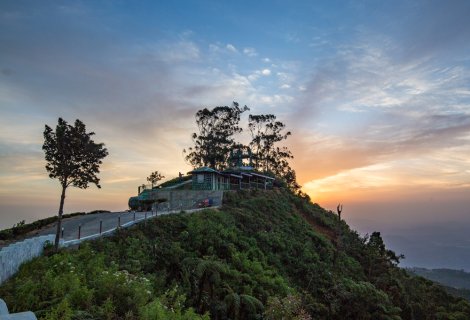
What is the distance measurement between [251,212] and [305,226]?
20.8ft

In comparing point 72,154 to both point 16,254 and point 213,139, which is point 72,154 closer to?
point 16,254

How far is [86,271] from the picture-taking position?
13078 mm

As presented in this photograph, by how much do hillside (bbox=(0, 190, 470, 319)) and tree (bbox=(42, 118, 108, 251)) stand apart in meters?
3.38

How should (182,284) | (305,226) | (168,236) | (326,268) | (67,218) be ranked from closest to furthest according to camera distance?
(182,284)
(168,236)
(326,268)
(67,218)
(305,226)

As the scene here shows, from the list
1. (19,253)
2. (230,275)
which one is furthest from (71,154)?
(230,275)

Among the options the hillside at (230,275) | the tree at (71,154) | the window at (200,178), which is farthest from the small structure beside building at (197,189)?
the tree at (71,154)

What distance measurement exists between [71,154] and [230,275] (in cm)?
983

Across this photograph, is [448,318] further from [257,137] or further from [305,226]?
[257,137]

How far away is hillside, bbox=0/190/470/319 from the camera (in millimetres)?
10126

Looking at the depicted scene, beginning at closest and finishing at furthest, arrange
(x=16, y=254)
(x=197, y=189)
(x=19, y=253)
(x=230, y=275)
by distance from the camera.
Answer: (x=16, y=254) < (x=19, y=253) < (x=230, y=275) < (x=197, y=189)

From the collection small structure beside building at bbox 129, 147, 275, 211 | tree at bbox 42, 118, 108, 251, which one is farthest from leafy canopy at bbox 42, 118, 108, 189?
small structure beside building at bbox 129, 147, 275, 211

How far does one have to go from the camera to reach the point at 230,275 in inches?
674

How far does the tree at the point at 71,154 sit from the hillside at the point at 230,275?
11.1 ft

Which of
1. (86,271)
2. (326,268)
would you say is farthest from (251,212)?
(86,271)
